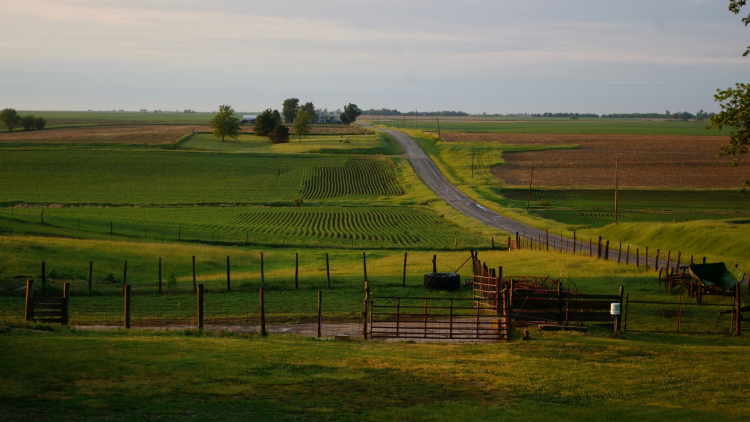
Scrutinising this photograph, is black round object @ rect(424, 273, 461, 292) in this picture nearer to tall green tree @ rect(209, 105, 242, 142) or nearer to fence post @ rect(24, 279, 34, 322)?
fence post @ rect(24, 279, 34, 322)

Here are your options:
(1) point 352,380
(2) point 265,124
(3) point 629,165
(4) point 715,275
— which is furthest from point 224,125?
(1) point 352,380

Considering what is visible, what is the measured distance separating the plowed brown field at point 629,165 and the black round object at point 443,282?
2519 inches

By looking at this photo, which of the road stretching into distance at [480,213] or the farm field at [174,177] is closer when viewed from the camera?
the road stretching into distance at [480,213]

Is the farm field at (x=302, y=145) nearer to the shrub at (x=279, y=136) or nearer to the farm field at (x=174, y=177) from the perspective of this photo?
the shrub at (x=279, y=136)

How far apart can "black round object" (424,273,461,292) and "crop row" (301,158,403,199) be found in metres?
53.0

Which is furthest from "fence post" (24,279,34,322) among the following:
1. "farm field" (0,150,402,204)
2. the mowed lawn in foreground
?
"farm field" (0,150,402,204)

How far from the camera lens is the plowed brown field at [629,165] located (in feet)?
294

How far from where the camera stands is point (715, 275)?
26.3 metres

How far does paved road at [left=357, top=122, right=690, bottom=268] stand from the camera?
136 ft

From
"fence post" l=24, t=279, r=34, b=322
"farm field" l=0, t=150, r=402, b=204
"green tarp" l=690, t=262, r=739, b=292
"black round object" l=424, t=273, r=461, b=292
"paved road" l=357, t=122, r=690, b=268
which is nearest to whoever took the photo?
"fence post" l=24, t=279, r=34, b=322

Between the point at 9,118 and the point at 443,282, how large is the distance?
5782 inches

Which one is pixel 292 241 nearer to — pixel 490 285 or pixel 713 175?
pixel 490 285

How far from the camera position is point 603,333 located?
64.2 feet

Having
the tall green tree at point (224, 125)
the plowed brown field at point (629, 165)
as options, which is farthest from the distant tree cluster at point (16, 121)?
the plowed brown field at point (629, 165)
